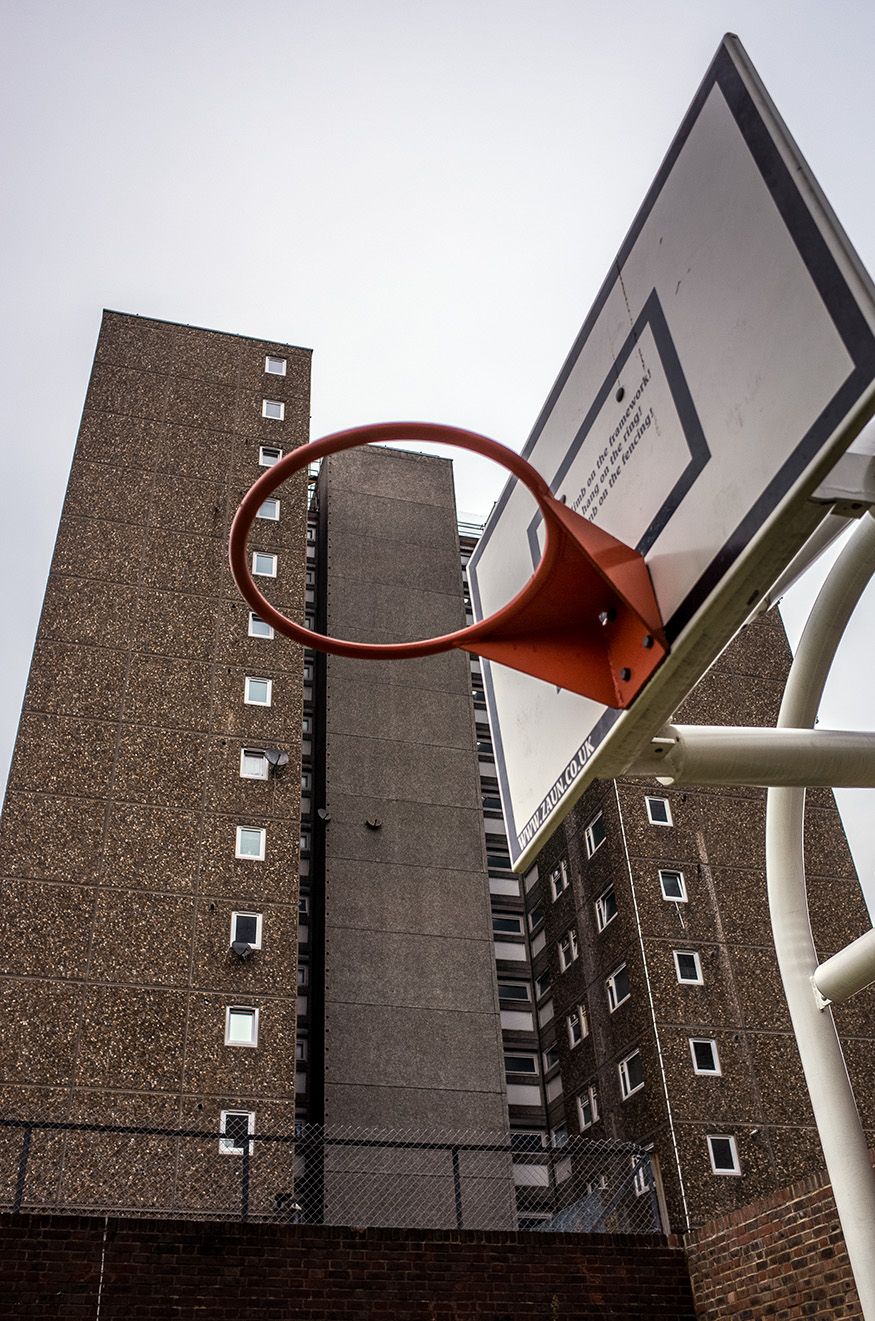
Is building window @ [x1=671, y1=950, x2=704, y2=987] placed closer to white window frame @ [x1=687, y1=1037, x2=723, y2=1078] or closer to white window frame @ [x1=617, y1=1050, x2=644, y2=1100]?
white window frame @ [x1=687, y1=1037, x2=723, y2=1078]

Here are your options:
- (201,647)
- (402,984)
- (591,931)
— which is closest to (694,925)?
(591,931)

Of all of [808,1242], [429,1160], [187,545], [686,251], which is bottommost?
[808,1242]

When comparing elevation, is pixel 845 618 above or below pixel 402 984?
below

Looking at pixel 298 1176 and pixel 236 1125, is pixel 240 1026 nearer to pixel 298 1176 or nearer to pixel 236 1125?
pixel 236 1125

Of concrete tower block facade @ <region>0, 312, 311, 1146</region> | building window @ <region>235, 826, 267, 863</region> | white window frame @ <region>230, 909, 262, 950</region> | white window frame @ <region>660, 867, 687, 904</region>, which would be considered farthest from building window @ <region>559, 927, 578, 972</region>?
white window frame @ <region>230, 909, 262, 950</region>

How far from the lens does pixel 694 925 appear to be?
67.2ft

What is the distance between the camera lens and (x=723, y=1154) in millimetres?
17938

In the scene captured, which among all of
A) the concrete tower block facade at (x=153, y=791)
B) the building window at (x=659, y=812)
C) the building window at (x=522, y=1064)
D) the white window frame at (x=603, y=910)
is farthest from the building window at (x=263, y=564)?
the building window at (x=522, y=1064)

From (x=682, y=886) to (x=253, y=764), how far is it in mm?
8132

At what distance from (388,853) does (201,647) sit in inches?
216

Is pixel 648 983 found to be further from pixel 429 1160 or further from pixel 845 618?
pixel 845 618

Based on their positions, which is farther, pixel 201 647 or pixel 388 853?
pixel 388 853

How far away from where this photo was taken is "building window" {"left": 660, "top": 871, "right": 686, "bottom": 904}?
2084cm

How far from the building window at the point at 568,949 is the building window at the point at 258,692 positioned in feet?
27.6
